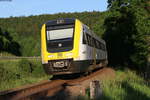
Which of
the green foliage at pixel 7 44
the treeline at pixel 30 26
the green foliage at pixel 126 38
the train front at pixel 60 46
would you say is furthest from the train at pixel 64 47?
the treeline at pixel 30 26

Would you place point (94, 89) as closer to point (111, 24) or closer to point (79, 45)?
point (79, 45)

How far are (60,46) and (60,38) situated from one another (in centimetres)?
43

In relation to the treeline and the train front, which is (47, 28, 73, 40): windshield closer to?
the train front

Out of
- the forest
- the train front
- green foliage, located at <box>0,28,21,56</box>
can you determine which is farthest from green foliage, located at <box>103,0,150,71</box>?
green foliage, located at <box>0,28,21,56</box>

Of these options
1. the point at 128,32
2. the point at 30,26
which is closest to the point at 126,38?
the point at 128,32

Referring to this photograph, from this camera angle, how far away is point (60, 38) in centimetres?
1697

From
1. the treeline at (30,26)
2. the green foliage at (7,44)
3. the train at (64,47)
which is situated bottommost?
the train at (64,47)

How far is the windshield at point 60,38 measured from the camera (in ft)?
54.9

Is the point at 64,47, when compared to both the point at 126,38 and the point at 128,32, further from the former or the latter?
the point at 126,38

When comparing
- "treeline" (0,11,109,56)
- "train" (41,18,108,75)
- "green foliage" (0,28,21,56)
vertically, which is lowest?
"train" (41,18,108,75)

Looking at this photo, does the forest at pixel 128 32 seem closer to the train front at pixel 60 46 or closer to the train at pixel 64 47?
the train at pixel 64 47

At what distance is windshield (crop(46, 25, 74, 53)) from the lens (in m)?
16.7

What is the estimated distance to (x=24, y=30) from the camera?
13025cm

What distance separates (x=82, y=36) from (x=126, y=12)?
17284 mm
